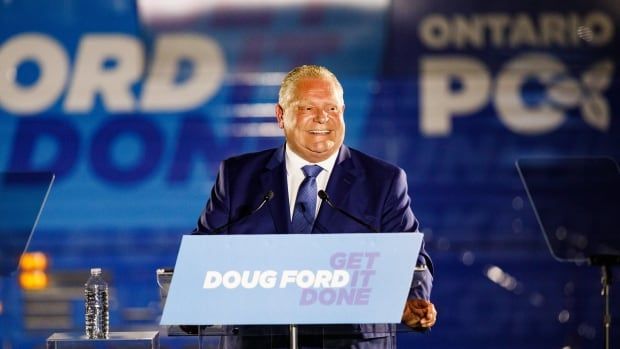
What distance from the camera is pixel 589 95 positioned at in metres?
6.24

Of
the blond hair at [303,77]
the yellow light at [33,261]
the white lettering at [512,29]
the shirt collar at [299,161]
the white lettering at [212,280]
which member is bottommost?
the white lettering at [212,280]

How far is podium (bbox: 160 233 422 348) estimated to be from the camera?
2.81m

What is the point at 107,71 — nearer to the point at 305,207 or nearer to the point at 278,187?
the point at 278,187

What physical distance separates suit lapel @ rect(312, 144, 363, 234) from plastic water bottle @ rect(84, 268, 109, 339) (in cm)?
195

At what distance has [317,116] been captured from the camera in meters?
4.00

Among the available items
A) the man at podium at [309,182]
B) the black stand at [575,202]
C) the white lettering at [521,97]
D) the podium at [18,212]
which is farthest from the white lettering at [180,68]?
the man at podium at [309,182]

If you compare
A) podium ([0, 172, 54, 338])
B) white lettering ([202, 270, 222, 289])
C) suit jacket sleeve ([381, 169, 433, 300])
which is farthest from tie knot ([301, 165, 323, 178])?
podium ([0, 172, 54, 338])

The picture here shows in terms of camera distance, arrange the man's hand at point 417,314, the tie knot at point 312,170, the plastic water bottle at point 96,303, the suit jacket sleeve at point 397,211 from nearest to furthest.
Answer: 1. the man's hand at point 417,314
2. the suit jacket sleeve at point 397,211
3. the tie knot at point 312,170
4. the plastic water bottle at point 96,303

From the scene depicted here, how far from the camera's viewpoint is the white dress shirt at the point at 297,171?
13.0 ft

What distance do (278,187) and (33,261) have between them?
2692mm

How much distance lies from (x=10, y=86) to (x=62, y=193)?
644mm

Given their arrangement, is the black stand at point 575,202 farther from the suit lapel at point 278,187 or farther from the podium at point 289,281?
the podium at point 289,281

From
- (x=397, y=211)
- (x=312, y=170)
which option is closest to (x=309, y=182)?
(x=312, y=170)

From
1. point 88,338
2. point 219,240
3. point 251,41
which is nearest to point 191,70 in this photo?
point 251,41
